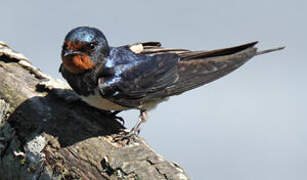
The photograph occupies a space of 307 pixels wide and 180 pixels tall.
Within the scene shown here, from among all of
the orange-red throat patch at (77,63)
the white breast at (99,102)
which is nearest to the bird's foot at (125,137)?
the white breast at (99,102)

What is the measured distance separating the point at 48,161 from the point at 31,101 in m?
0.43

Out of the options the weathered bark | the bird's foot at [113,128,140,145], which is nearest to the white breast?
the weathered bark

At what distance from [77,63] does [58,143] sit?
38.9 inches

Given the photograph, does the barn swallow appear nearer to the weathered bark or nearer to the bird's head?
the bird's head

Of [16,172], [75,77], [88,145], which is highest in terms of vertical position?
[75,77]

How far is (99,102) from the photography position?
11.4 feet

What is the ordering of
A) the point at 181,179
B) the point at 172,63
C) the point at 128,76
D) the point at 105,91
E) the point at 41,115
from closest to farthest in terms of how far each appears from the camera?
the point at 181,179 → the point at 41,115 → the point at 105,91 → the point at 128,76 → the point at 172,63

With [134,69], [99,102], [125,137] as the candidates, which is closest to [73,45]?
[99,102]

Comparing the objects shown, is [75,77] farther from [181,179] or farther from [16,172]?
[181,179]

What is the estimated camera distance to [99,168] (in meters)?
2.56

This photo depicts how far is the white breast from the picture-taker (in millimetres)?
3336

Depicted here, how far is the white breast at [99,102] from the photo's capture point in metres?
3.34

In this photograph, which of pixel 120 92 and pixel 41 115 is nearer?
pixel 41 115

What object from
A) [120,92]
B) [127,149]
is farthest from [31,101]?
[120,92]
